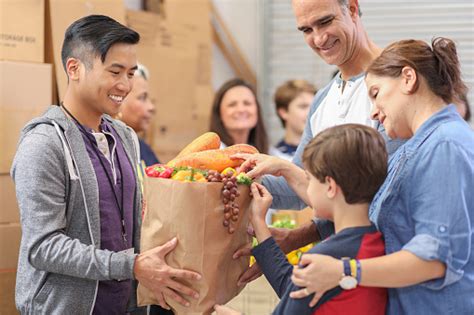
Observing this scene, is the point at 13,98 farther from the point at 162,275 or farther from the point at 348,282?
the point at 348,282

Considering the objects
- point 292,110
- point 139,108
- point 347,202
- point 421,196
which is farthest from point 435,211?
point 292,110

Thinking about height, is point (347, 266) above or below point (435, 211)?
below

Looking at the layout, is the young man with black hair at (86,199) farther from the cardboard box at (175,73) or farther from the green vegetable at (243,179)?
the cardboard box at (175,73)

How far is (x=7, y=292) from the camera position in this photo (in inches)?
109

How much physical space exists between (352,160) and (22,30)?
1590 mm

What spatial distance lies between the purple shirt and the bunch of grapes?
44 cm

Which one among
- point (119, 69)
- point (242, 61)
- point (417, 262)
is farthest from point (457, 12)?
point (417, 262)

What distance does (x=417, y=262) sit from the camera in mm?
1728

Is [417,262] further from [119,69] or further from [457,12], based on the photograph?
[457,12]

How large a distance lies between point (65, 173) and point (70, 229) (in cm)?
17

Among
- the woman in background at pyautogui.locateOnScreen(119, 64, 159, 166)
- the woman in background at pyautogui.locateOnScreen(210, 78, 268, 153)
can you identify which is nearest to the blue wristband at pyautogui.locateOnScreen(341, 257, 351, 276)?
the woman in background at pyautogui.locateOnScreen(119, 64, 159, 166)

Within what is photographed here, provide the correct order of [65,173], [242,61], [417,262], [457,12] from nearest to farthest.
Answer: [417,262]
[65,173]
[457,12]
[242,61]

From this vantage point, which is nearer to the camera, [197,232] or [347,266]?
[347,266]

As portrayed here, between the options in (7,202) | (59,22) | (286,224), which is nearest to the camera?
(7,202)
